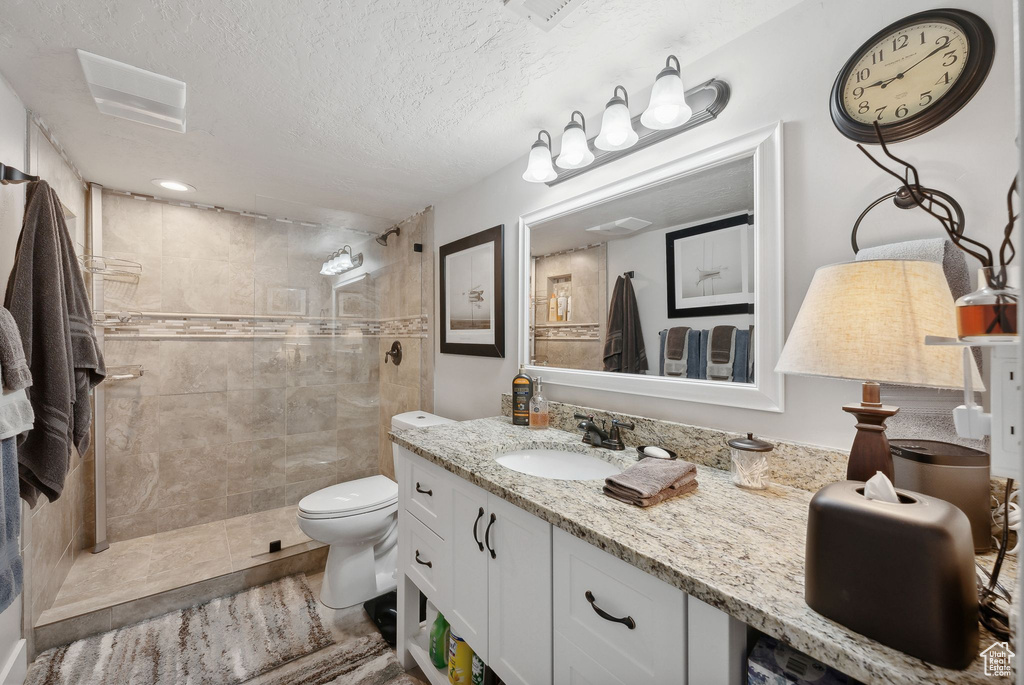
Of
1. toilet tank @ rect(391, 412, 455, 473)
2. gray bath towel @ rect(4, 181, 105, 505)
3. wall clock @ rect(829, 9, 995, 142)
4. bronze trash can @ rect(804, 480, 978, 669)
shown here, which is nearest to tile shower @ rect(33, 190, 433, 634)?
toilet tank @ rect(391, 412, 455, 473)

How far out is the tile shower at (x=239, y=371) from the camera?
249cm

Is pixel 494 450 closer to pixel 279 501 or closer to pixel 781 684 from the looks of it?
pixel 781 684

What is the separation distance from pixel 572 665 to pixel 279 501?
2.46 m

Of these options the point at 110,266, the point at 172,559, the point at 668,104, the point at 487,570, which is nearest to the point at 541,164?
the point at 668,104

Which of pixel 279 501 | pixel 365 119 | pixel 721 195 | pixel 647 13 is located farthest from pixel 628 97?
pixel 279 501

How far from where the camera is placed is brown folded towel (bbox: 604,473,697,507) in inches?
37.9

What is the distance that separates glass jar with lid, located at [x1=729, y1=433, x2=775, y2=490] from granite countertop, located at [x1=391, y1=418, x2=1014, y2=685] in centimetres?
2

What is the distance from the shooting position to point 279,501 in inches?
106

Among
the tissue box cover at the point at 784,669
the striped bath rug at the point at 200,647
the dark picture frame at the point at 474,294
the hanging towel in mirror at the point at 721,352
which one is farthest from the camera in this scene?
the dark picture frame at the point at 474,294

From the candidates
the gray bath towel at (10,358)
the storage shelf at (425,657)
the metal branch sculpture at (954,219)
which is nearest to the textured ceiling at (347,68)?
the metal branch sculpture at (954,219)

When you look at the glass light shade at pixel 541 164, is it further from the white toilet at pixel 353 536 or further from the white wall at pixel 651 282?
the white toilet at pixel 353 536

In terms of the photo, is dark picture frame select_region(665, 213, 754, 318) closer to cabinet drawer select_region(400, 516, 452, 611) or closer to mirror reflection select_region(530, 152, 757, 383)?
mirror reflection select_region(530, 152, 757, 383)

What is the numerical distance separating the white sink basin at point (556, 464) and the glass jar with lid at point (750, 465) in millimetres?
407

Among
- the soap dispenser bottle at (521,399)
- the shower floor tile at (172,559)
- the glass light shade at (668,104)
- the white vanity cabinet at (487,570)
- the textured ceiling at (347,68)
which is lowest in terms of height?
the shower floor tile at (172,559)
